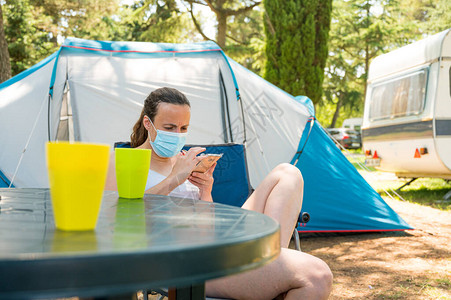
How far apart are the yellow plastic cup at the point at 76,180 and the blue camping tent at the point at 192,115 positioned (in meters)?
2.99

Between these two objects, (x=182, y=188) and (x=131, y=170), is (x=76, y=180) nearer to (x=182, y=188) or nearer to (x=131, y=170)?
(x=131, y=170)

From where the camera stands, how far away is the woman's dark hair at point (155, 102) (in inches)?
92.4

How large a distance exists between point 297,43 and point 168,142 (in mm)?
9906

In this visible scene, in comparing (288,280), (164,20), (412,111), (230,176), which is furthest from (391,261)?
(164,20)

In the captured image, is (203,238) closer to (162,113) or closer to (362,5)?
(162,113)

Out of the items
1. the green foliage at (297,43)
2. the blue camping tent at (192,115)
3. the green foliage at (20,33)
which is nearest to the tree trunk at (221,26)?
the green foliage at (297,43)

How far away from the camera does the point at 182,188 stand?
7.26ft

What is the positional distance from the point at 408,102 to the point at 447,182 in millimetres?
1829

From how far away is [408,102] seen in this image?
6.56 meters

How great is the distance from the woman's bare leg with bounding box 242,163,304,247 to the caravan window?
4.99 meters

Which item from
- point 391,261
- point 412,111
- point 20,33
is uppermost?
point 20,33

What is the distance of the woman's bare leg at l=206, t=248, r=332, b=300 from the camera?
126cm

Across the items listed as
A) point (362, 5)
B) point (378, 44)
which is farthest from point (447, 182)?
point (362, 5)

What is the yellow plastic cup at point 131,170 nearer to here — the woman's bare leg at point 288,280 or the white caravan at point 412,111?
the woman's bare leg at point 288,280
